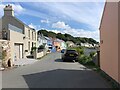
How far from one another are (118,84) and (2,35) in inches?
682

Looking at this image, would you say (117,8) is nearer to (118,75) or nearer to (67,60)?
(118,75)

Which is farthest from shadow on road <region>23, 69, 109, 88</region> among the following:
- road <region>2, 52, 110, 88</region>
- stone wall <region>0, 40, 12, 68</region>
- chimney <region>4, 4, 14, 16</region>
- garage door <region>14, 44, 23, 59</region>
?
chimney <region>4, 4, 14, 16</region>

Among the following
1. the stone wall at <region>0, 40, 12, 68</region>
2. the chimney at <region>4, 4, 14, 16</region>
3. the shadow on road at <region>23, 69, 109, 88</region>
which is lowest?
the shadow on road at <region>23, 69, 109, 88</region>

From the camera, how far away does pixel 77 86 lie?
460 inches

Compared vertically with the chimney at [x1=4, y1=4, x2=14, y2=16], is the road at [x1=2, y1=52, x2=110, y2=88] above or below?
below

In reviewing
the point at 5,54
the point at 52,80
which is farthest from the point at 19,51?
the point at 52,80

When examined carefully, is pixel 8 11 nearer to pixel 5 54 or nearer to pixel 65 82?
pixel 5 54

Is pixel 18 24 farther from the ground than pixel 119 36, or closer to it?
farther from the ground

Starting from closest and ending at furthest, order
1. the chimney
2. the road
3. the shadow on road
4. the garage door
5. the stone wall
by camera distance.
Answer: the shadow on road < the road < the stone wall < the garage door < the chimney

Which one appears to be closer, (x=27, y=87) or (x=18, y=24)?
(x=27, y=87)

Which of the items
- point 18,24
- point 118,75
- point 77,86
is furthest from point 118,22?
point 18,24

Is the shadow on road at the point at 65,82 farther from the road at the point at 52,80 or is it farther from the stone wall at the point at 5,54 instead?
the stone wall at the point at 5,54

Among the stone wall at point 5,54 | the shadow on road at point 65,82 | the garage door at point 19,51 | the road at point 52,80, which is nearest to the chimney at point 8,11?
the garage door at point 19,51

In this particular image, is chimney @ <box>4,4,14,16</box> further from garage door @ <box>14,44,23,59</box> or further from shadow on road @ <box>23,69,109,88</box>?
shadow on road @ <box>23,69,109,88</box>
